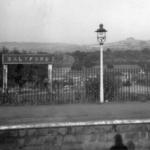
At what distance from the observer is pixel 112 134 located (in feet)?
20.0

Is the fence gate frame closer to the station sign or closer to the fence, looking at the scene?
the station sign

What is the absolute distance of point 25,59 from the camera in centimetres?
1096

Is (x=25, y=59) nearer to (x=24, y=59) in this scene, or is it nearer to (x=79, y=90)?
(x=24, y=59)

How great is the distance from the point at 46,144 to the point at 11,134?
897mm

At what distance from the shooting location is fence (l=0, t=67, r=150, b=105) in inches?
387

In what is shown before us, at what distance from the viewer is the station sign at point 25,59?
10.8 m

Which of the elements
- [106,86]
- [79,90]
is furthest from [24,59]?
[106,86]

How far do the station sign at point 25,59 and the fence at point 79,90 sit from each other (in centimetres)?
68

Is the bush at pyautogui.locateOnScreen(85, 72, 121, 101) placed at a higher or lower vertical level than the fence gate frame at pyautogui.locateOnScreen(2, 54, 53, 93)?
lower

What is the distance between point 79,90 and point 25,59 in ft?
9.32

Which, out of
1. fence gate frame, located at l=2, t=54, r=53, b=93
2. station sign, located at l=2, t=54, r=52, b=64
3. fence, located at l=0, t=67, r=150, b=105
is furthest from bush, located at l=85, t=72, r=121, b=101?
station sign, located at l=2, t=54, r=52, b=64

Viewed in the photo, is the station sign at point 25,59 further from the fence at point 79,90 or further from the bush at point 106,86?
the bush at point 106,86

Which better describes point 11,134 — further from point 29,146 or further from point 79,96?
point 79,96

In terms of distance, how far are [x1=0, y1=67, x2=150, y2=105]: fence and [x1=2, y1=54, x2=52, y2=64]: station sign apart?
0.68 meters
